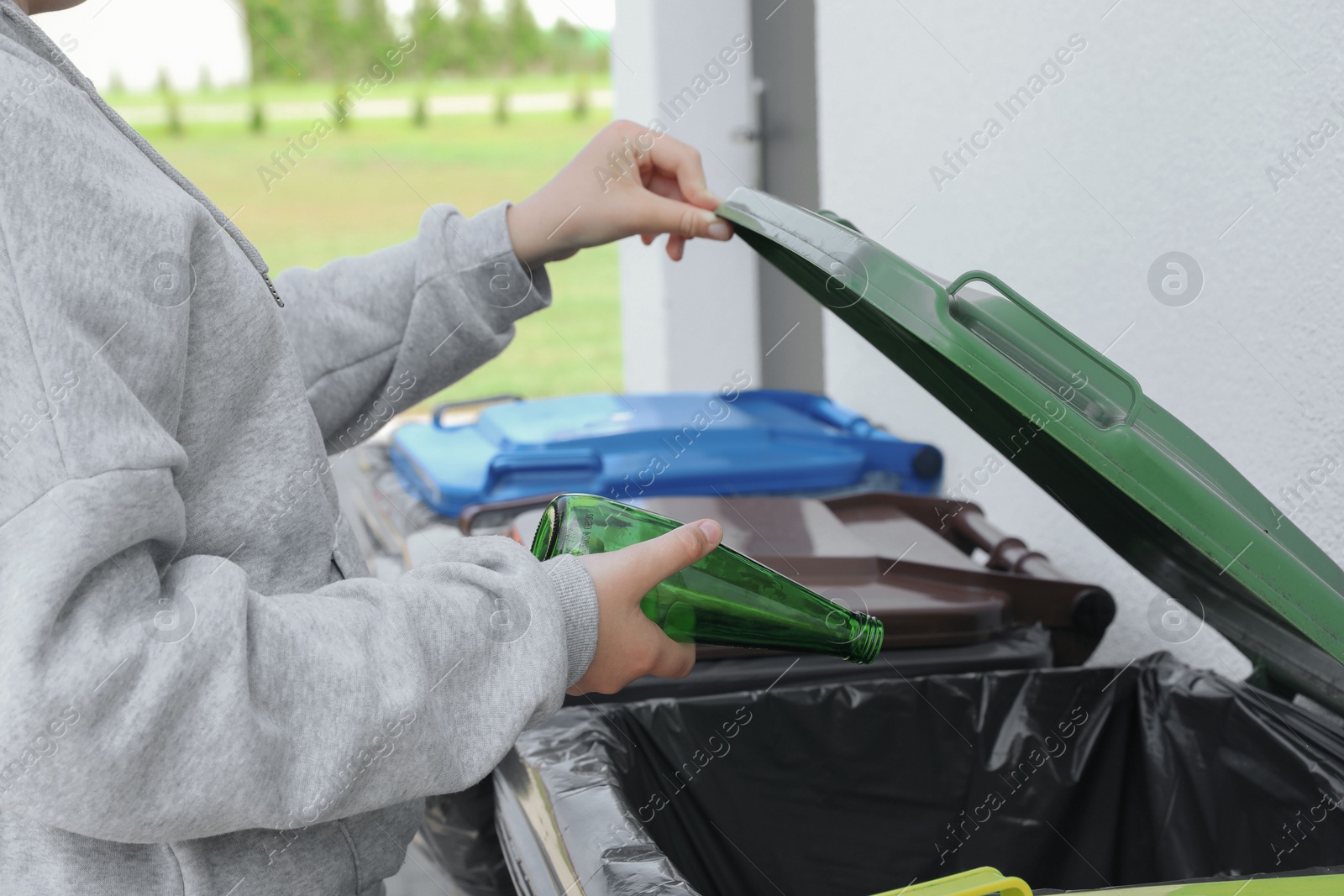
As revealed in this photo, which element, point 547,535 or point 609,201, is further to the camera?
point 609,201

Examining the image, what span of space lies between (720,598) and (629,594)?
15cm

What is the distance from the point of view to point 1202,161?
1.15 meters

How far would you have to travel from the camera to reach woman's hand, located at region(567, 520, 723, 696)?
24.8 inches

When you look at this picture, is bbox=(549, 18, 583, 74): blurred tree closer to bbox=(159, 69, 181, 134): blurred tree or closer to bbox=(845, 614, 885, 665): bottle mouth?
bbox=(159, 69, 181, 134): blurred tree

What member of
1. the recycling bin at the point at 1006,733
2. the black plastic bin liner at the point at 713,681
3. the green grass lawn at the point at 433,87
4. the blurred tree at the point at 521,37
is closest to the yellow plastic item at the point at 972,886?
the recycling bin at the point at 1006,733

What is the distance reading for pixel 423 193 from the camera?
973cm

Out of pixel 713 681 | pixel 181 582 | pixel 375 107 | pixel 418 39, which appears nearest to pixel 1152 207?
pixel 713 681

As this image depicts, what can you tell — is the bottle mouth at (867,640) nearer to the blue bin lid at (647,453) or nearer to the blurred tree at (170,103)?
the blue bin lid at (647,453)

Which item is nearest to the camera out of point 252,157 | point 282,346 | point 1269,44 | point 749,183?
point 282,346

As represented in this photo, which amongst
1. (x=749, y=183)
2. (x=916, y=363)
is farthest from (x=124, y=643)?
(x=749, y=183)

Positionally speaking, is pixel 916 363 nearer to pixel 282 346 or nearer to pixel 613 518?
pixel 613 518

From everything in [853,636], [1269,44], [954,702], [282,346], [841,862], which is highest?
[1269,44]

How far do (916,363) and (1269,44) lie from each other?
0.55 m

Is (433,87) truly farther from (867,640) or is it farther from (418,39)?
(867,640)
